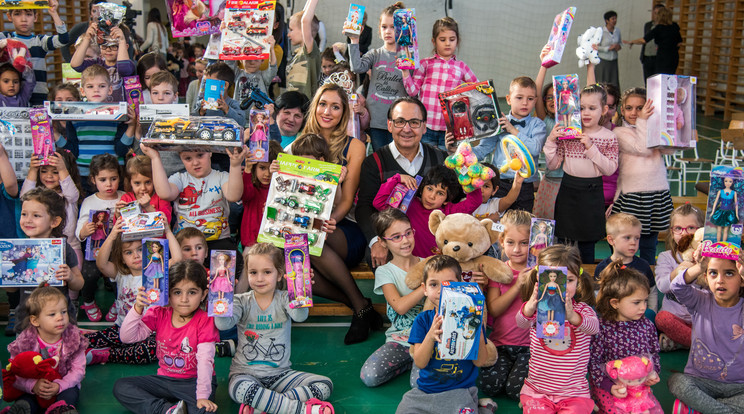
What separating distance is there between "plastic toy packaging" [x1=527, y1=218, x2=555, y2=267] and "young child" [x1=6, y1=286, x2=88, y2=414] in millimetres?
2289

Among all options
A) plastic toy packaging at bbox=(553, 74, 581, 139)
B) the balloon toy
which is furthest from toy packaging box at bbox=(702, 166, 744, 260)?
the balloon toy

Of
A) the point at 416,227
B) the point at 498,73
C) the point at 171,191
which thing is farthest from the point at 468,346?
the point at 498,73

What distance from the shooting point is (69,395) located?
3281 millimetres

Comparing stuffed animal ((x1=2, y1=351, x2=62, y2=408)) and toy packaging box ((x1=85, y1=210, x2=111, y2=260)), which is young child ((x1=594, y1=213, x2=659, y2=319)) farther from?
toy packaging box ((x1=85, y1=210, x2=111, y2=260))

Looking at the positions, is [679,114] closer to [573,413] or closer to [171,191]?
[573,413]

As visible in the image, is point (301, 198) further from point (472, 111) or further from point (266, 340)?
point (472, 111)

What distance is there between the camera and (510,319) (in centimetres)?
362

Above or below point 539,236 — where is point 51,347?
below

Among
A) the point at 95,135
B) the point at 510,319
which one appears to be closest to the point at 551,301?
the point at 510,319

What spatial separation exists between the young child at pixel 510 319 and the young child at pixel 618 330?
36 cm

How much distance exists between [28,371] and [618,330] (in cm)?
276

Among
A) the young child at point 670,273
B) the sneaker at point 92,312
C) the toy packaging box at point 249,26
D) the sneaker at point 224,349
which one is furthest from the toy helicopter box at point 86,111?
the young child at point 670,273

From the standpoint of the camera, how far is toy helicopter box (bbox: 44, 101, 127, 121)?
4379 millimetres

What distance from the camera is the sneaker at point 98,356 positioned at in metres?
3.78
